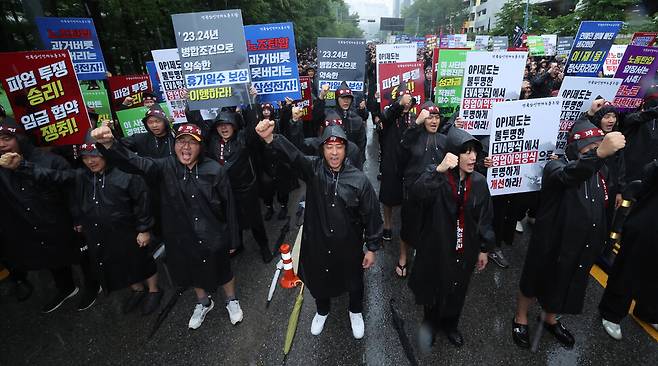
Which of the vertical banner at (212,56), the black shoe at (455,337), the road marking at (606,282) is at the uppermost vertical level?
the vertical banner at (212,56)

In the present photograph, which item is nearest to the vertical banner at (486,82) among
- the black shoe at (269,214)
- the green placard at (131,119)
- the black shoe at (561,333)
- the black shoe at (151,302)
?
the black shoe at (561,333)

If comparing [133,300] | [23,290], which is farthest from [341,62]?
[23,290]

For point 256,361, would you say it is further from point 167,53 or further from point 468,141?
point 167,53

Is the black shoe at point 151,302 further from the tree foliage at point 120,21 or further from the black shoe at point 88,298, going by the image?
the tree foliage at point 120,21

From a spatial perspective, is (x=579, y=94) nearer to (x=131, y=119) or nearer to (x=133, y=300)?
(x=133, y=300)

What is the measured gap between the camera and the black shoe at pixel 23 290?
4875mm

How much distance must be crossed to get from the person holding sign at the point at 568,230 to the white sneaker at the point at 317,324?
2311 mm

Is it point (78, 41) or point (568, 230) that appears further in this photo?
point (78, 41)

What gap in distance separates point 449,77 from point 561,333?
→ 441cm

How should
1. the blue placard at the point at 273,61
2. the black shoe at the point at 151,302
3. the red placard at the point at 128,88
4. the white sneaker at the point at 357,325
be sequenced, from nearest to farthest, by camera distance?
the white sneaker at the point at 357,325, the black shoe at the point at 151,302, the blue placard at the point at 273,61, the red placard at the point at 128,88

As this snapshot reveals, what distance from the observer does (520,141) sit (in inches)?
164

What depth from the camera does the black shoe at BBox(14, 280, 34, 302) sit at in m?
4.88

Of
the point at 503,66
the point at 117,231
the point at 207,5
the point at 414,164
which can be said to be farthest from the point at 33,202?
the point at 207,5

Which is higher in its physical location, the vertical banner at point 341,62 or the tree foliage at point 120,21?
the tree foliage at point 120,21
